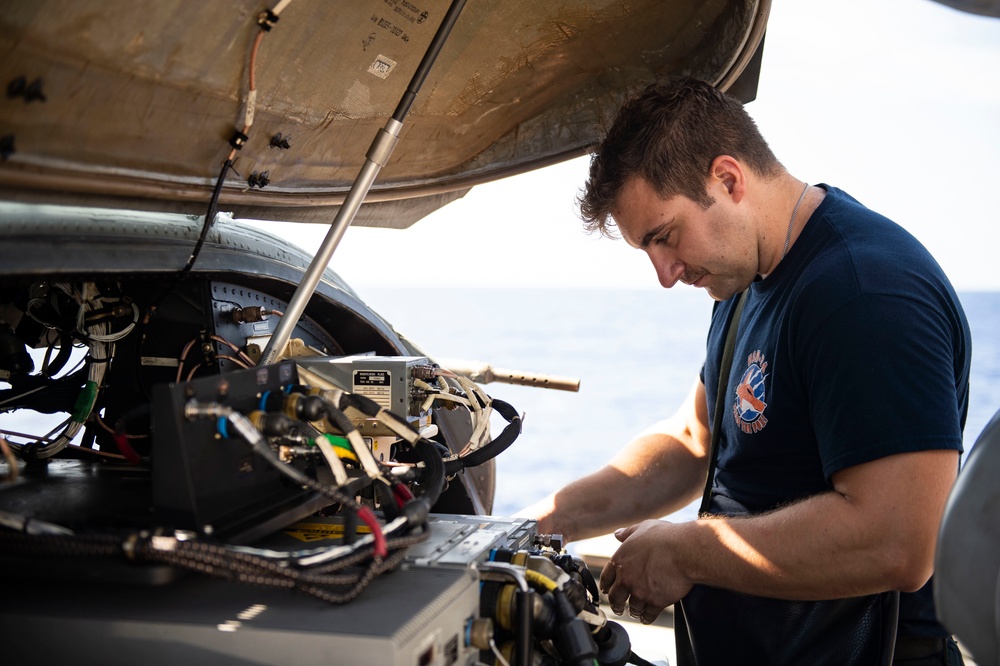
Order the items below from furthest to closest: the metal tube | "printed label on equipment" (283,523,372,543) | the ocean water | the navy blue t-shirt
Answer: the ocean water
the metal tube
the navy blue t-shirt
"printed label on equipment" (283,523,372,543)

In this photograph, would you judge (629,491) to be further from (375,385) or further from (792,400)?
(375,385)

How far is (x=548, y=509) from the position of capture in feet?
6.32

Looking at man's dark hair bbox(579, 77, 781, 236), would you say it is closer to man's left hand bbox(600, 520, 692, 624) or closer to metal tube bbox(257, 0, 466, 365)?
metal tube bbox(257, 0, 466, 365)

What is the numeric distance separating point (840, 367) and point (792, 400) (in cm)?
15

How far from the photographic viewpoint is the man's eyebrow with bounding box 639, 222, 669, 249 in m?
1.64

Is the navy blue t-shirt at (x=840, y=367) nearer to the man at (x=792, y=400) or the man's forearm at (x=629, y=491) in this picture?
the man at (x=792, y=400)

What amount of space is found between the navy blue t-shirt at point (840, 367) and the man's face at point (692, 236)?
8 centimetres

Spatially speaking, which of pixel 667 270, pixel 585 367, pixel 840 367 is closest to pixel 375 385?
pixel 667 270

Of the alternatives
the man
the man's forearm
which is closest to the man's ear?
the man

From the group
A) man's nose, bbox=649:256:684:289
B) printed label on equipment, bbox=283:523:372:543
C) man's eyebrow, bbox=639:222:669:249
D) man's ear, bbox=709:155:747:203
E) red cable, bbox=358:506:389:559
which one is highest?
man's ear, bbox=709:155:747:203

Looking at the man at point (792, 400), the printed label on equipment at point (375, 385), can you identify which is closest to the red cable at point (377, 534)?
the printed label on equipment at point (375, 385)

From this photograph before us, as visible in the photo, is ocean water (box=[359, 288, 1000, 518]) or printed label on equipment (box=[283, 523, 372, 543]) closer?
printed label on equipment (box=[283, 523, 372, 543])

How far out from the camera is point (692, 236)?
162cm

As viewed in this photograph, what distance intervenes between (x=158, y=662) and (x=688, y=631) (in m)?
1.12
